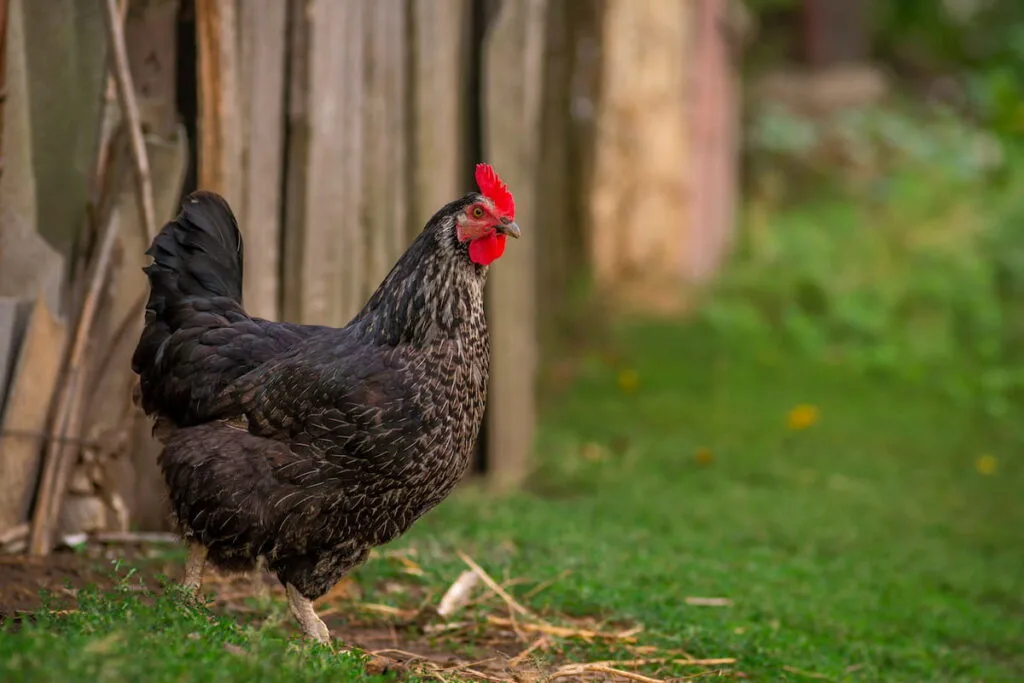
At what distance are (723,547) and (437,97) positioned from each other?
2.60 m

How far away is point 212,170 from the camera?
504cm

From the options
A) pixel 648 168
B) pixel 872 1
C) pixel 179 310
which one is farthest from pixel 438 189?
pixel 872 1

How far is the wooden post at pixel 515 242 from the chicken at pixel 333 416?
2592mm

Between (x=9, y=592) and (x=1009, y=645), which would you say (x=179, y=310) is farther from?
(x=1009, y=645)

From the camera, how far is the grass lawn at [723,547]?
354 cm

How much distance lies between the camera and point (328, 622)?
460cm

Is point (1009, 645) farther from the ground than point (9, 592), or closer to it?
closer to it

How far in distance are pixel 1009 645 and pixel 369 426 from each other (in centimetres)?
292

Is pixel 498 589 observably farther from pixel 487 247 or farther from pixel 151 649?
pixel 151 649

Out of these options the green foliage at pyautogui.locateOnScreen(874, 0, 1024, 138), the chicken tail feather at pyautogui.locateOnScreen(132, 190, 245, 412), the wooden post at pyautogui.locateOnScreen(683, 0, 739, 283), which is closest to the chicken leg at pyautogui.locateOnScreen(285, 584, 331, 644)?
the chicken tail feather at pyautogui.locateOnScreen(132, 190, 245, 412)

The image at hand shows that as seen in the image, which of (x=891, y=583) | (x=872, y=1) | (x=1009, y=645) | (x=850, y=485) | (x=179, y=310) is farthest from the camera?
(x=872, y=1)

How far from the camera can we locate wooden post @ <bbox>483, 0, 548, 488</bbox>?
664 cm

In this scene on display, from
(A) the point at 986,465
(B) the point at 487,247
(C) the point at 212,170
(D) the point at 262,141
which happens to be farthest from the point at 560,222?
(B) the point at 487,247

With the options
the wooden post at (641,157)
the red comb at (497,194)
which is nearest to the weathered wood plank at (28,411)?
the red comb at (497,194)
